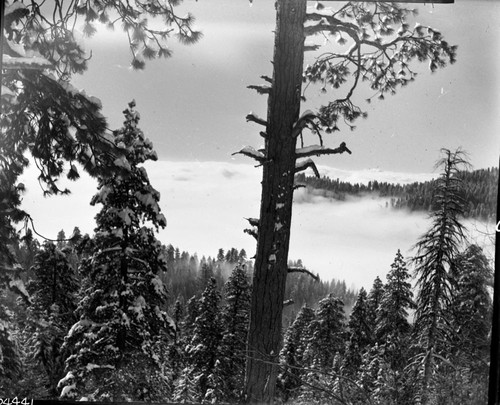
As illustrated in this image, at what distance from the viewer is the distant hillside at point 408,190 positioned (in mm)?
3018

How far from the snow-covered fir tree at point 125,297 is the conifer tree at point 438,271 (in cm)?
215

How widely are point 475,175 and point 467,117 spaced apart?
0.42 meters

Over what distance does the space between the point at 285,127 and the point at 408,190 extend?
1.29 meters

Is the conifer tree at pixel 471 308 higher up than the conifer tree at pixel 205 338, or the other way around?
the conifer tree at pixel 471 308

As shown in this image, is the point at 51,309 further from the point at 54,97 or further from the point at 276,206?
the point at 276,206

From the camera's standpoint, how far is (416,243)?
11.3 feet

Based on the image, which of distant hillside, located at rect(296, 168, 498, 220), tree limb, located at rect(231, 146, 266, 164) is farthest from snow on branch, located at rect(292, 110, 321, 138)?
distant hillside, located at rect(296, 168, 498, 220)

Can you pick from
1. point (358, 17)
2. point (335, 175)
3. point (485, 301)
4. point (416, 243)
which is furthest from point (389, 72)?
point (485, 301)

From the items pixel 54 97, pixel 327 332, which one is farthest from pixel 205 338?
pixel 54 97

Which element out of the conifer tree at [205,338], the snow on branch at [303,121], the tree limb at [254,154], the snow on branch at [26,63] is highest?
the snow on branch at [26,63]

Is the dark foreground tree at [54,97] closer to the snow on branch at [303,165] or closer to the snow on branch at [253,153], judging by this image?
the snow on branch at [253,153]

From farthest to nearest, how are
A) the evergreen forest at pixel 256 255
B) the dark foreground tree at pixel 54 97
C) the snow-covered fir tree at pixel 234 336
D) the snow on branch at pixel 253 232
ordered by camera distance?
the snow-covered fir tree at pixel 234 336 < the snow on branch at pixel 253 232 < the evergreen forest at pixel 256 255 < the dark foreground tree at pixel 54 97

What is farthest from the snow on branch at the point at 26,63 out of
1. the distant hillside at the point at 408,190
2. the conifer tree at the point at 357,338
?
the conifer tree at the point at 357,338

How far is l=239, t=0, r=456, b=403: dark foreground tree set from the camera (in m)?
2.78
